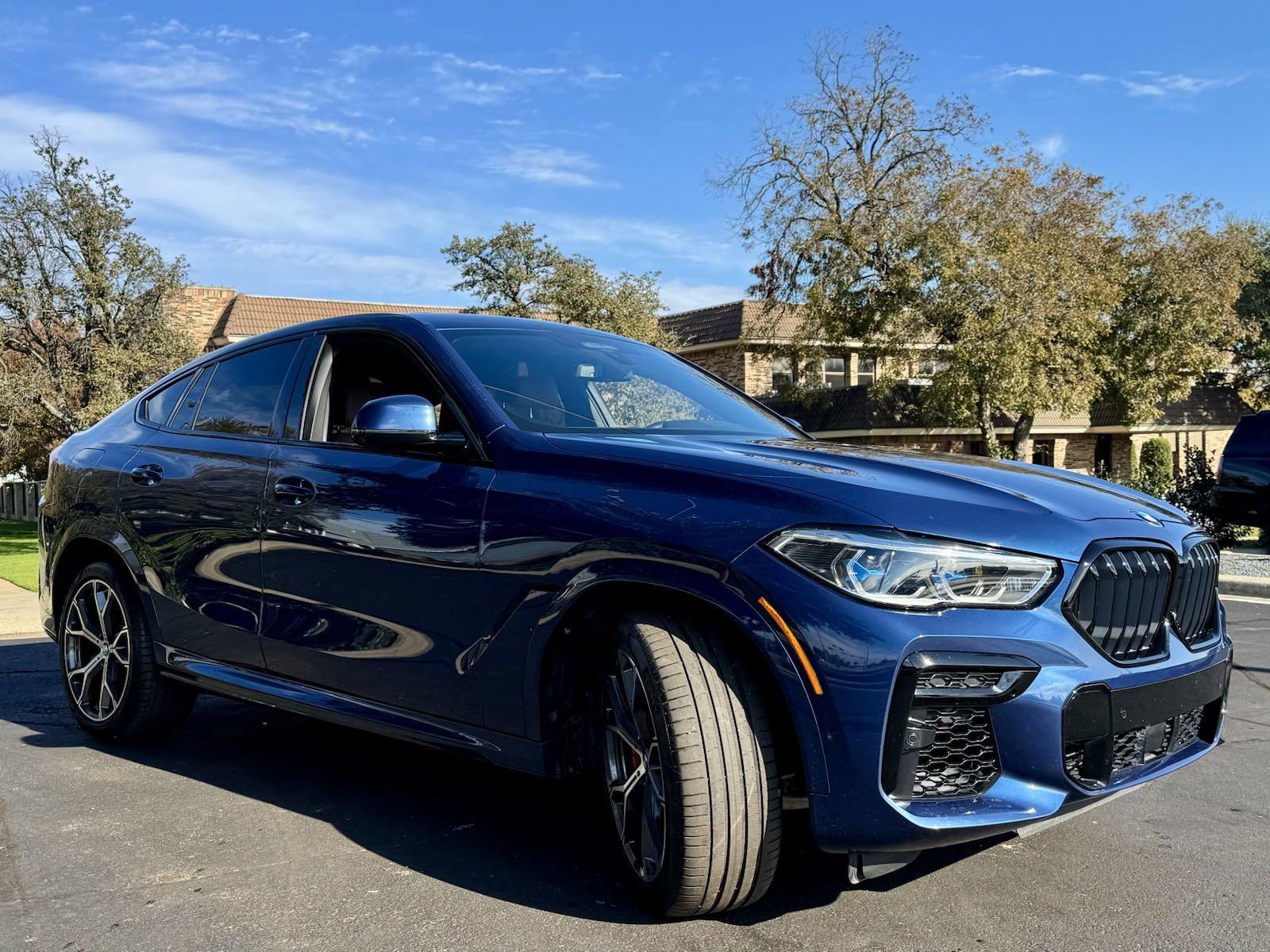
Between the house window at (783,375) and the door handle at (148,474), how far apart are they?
125 ft

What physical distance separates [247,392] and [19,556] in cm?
1959

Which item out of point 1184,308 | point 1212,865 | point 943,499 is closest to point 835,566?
point 943,499

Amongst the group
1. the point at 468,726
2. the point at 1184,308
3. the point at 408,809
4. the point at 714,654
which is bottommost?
the point at 408,809

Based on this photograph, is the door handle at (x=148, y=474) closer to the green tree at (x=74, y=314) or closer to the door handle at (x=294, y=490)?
the door handle at (x=294, y=490)

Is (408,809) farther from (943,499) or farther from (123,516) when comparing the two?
(943,499)

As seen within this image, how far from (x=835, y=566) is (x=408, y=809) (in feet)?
7.26

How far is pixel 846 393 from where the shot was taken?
139 ft

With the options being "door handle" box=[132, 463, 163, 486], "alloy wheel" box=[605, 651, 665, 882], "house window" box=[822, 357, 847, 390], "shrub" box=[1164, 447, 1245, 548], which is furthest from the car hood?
"house window" box=[822, 357, 847, 390]

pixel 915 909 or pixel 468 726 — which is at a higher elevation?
pixel 468 726

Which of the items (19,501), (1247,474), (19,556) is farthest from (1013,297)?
(19,501)

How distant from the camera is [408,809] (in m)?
4.37

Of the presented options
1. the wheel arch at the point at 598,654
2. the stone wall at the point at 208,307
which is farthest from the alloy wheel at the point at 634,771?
the stone wall at the point at 208,307

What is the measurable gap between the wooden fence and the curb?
3866 centimetres

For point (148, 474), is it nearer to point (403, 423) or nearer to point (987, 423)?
point (403, 423)
